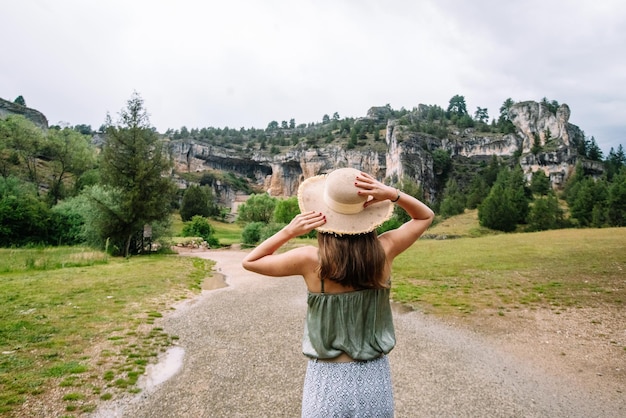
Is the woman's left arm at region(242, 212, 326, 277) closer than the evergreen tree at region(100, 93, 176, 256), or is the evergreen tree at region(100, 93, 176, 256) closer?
the woman's left arm at region(242, 212, 326, 277)

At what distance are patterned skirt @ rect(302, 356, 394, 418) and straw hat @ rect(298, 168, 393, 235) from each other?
0.86 meters

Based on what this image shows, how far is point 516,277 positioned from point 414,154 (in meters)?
89.9

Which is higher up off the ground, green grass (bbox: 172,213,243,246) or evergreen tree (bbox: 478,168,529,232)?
evergreen tree (bbox: 478,168,529,232)

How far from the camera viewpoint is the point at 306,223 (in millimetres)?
2074

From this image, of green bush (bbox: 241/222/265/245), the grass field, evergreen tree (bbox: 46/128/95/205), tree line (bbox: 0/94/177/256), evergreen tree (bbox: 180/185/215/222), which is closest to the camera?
the grass field

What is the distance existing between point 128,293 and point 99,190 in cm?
1560

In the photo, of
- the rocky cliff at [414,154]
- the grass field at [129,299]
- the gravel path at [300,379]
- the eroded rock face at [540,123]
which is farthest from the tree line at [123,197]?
the eroded rock face at [540,123]

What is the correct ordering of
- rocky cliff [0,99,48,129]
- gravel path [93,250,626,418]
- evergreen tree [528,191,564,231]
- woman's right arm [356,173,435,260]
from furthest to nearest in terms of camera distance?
1. rocky cliff [0,99,48,129]
2. evergreen tree [528,191,564,231]
3. gravel path [93,250,626,418]
4. woman's right arm [356,173,435,260]

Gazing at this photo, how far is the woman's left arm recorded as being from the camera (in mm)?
2088

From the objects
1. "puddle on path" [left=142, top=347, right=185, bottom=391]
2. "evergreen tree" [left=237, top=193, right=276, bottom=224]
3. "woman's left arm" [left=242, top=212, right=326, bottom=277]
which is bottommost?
"puddle on path" [left=142, top=347, right=185, bottom=391]

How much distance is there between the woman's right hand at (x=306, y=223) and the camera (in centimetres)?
207

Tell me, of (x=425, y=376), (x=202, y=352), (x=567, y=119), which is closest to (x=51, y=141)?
(x=202, y=352)

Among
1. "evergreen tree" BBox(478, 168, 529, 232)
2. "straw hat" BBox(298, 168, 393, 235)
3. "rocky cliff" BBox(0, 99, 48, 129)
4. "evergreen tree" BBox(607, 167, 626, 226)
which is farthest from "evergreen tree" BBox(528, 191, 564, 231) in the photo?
"rocky cliff" BBox(0, 99, 48, 129)

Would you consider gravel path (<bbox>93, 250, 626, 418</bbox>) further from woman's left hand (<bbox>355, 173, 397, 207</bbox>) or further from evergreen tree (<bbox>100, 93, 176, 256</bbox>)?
evergreen tree (<bbox>100, 93, 176, 256</bbox>)
